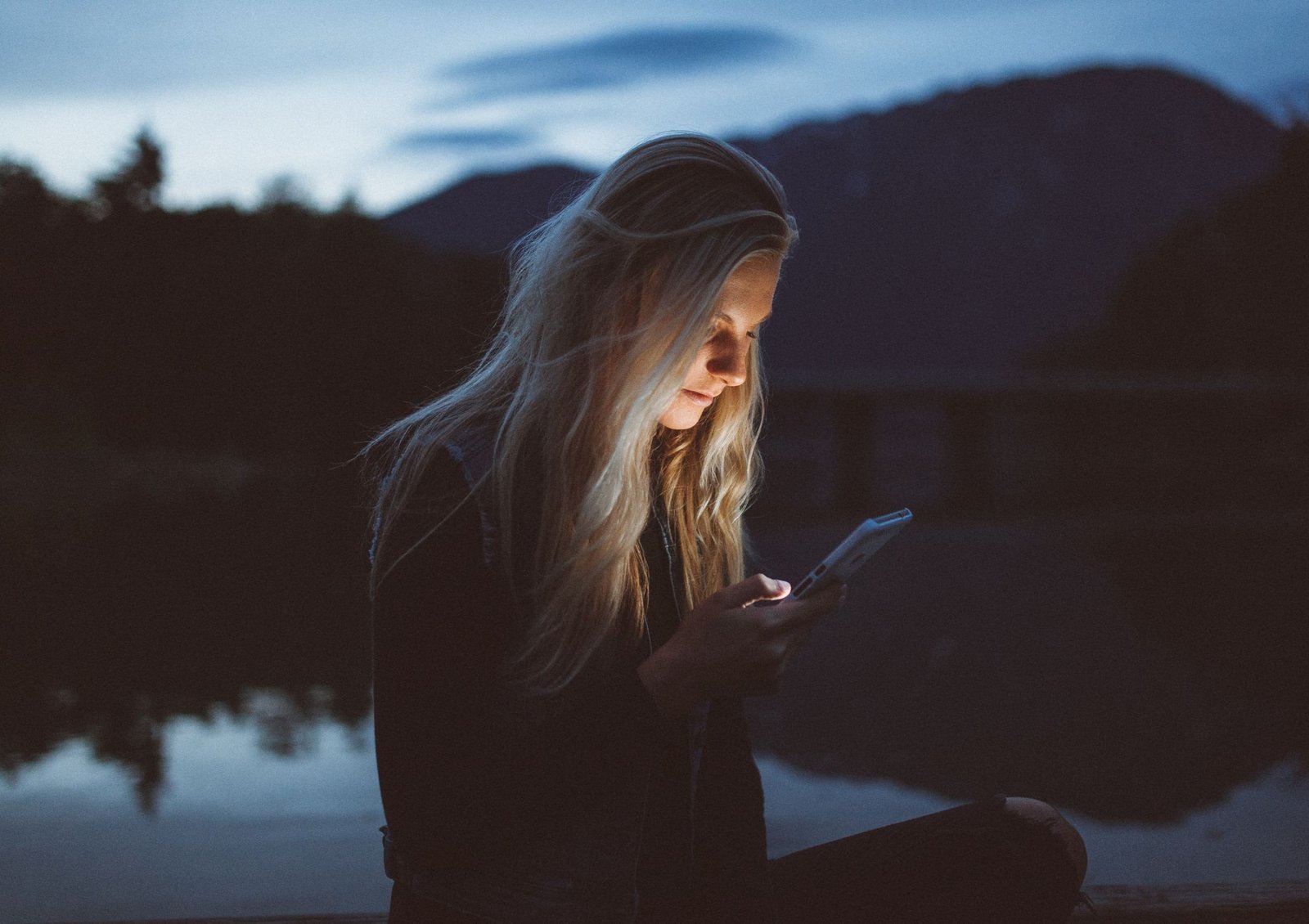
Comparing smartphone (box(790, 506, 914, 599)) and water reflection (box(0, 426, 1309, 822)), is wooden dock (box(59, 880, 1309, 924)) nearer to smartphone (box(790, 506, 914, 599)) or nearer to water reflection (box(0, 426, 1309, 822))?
smartphone (box(790, 506, 914, 599))

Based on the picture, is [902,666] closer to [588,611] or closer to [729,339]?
[729,339]

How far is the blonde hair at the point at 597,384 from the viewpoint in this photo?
73.0 inches

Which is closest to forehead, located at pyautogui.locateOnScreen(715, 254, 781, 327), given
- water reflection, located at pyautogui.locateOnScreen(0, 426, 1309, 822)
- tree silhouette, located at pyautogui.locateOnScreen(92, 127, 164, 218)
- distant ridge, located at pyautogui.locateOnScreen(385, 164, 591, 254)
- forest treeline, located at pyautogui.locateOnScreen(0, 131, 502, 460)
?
water reflection, located at pyautogui.locateOnScreen(0, 426, 1309, 822)

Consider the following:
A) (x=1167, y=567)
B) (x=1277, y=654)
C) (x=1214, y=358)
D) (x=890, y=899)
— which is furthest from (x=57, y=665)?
(x=1214, y=358)

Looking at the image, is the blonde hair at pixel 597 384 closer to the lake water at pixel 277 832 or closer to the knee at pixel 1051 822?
the knee at pixel 1051 822

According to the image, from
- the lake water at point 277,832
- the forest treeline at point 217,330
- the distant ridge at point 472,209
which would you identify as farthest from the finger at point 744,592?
the distant ridge at point 472,209

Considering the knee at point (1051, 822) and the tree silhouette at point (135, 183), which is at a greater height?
the tree silhouette at point (135, 183)

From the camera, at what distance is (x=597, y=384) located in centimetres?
195

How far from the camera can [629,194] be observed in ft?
6.44

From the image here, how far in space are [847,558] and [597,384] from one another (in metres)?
0.49

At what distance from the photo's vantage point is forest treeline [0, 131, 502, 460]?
183 feet

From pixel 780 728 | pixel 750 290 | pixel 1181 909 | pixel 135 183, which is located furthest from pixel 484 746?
pixel 135 183

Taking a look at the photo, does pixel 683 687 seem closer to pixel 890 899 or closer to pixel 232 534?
pixel 890 899

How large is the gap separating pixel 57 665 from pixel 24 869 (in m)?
5.58
